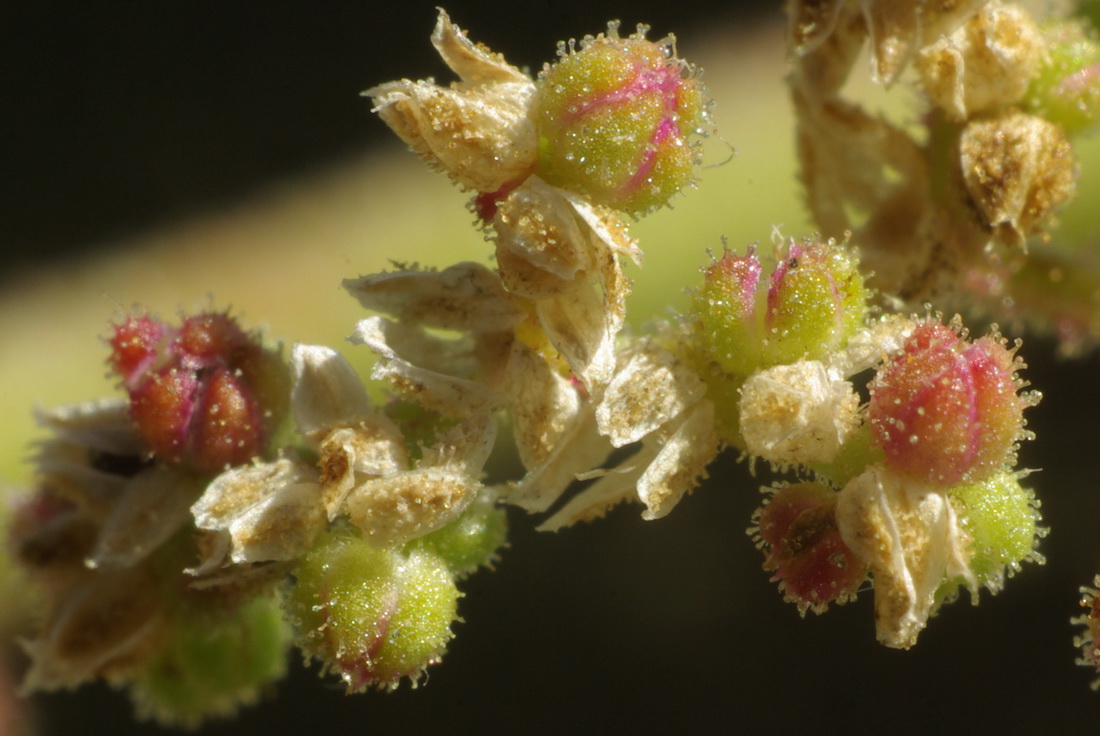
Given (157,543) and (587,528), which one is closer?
(157,543)

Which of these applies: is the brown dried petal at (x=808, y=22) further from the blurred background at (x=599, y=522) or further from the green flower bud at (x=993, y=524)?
the blurred background at (x=599, y=522)

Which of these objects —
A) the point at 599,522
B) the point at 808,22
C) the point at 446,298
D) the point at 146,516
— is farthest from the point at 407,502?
the point at 599,522

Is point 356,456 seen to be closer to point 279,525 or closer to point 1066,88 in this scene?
point 279,525

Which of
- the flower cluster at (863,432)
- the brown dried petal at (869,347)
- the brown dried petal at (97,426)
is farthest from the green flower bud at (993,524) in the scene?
the brown dried petal at (97,426)

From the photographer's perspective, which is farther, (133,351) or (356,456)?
(133,351)

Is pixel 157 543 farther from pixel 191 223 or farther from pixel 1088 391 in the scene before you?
pixel 1088 391

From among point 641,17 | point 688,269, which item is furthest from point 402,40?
point 688,269

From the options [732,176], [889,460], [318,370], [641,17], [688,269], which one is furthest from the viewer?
[641,17]
